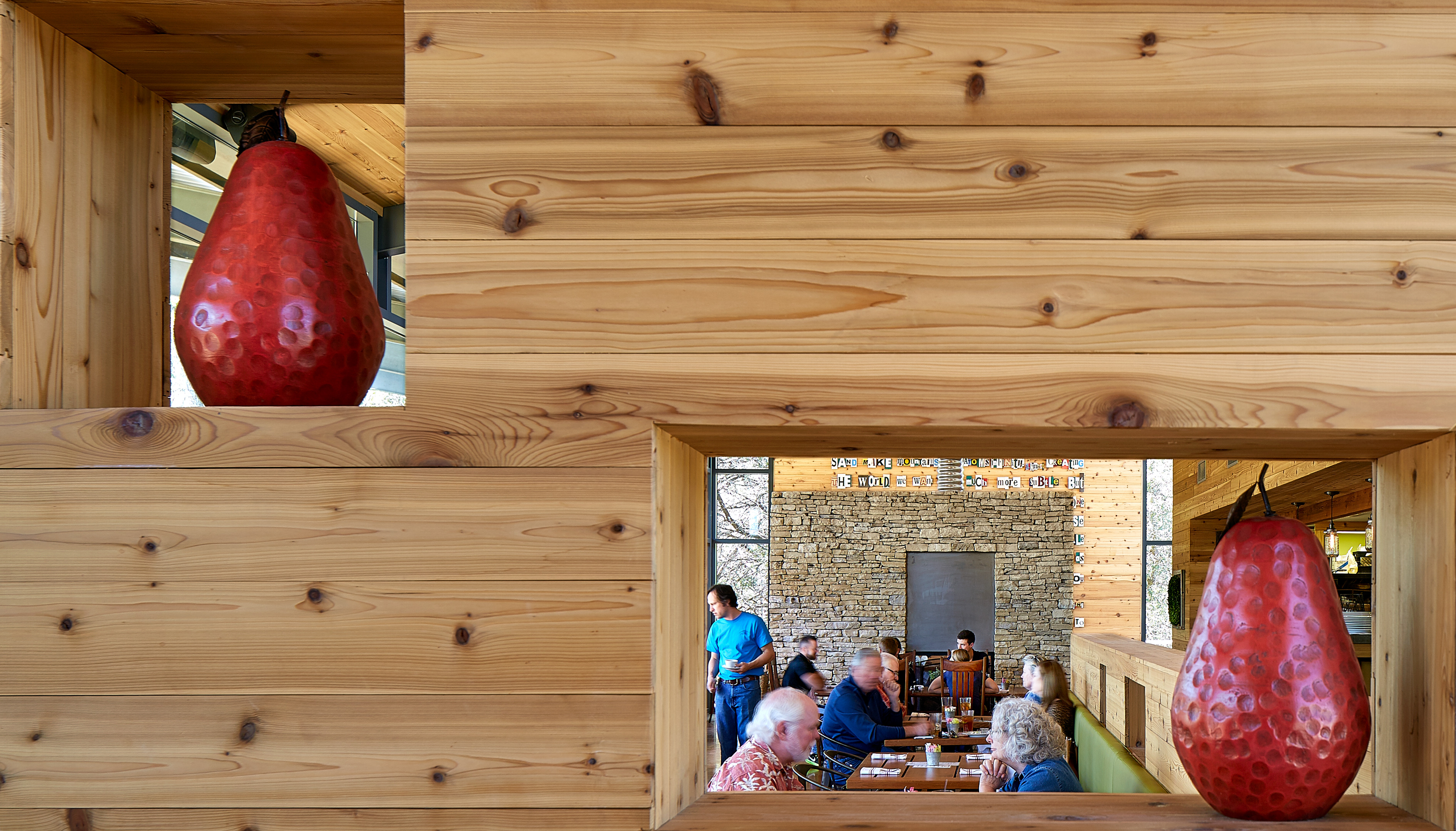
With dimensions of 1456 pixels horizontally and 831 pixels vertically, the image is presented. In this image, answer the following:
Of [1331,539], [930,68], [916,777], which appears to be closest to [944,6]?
[930,68]

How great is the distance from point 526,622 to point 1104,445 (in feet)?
2.42

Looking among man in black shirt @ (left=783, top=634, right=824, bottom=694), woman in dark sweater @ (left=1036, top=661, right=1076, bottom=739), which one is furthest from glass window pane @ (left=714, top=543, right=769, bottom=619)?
woman in dark sweater @ (left=1036, top=661, right=1076, bottom=739)

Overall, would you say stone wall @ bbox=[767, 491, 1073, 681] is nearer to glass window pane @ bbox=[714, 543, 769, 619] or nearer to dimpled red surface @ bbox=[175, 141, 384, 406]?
glass window pane @ bbox=[714, 543, 769, 619]

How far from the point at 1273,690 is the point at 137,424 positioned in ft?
4.39

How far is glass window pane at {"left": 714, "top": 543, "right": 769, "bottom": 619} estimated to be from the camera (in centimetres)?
1475

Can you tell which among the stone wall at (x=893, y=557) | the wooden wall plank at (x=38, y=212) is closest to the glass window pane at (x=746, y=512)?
the stone wall at (x=893, y=557)

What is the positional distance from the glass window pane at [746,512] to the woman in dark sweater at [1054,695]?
8615mm

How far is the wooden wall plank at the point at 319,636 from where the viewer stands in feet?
3.97

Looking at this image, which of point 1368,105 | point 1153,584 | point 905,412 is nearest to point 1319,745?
point 905,412

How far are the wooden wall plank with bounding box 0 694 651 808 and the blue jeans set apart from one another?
6147mm

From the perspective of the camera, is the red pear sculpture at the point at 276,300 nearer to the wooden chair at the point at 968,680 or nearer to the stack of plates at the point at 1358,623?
the stack of plates at the point at 1358,623

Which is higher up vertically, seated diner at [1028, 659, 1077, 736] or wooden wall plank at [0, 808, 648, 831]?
wooden wall plank at [0, 808, 648, 831]

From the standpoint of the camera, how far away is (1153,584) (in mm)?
14852

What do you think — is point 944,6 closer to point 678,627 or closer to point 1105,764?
point 678,627
